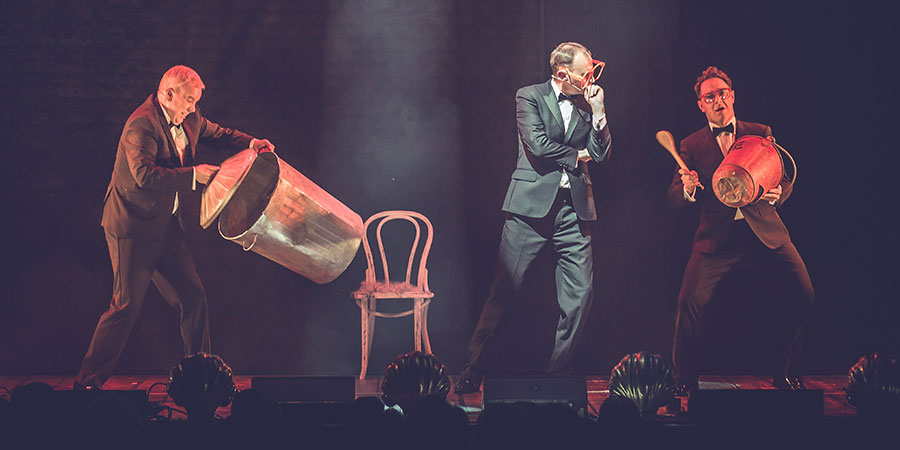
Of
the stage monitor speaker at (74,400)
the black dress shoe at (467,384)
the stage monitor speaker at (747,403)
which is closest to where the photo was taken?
the stage monitor speaker at (74,400)

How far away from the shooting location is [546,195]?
5016mm

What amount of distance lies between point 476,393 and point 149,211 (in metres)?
1.98

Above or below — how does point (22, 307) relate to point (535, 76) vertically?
below

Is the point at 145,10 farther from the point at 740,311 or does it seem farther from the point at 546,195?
the point at 740,311

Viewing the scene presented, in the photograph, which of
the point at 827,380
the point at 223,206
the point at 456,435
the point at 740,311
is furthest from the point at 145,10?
the point at 827,380

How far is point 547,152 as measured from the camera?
4.95 m

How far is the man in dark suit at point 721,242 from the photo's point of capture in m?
5.02

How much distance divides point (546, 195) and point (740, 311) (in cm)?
166

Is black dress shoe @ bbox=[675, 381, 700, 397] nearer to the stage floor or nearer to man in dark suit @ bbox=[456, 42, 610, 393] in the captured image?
the stage floor

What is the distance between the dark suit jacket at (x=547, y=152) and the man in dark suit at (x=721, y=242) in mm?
510

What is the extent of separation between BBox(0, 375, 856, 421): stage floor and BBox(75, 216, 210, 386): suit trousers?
0.38 m

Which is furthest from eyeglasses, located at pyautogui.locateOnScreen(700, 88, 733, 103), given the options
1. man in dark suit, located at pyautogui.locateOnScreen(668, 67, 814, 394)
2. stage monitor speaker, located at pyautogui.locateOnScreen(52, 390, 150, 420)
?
stage monitor speaker, located at pyautogui.locateOnScreen(52, 390, 150, 420)

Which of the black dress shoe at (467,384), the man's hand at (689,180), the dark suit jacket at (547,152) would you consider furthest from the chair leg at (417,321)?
the man's hand at (689,180)

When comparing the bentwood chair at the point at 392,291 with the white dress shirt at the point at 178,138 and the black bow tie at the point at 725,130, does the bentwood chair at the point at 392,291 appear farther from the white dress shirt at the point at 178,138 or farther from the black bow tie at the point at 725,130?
the black bow tie at the point at 725,130
